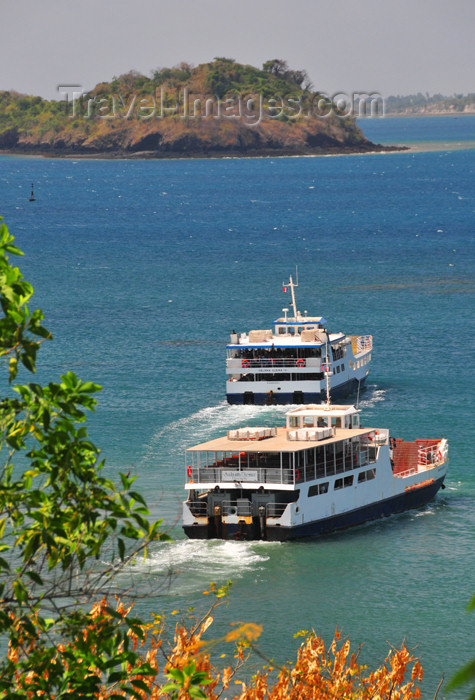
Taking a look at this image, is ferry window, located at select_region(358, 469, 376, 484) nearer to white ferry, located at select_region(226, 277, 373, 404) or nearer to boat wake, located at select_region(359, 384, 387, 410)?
boat wake, located at select_region(359, 384, 387, 410)

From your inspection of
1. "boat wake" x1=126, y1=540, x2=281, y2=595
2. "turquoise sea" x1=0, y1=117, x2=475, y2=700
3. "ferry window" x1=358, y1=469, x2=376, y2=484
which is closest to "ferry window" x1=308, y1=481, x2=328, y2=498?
"turquoise sea" x1=0, y1=117, x2=475, y2=700

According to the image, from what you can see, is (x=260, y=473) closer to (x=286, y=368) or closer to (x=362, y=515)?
(x=362, y=515)

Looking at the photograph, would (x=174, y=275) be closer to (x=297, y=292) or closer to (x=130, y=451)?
(x=297, y=292)

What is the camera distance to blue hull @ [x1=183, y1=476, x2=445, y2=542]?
47.4m

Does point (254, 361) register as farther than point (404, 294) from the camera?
No

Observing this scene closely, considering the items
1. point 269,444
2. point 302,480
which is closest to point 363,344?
point 269,444

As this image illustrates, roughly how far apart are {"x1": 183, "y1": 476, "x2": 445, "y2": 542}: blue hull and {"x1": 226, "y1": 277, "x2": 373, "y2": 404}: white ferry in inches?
784

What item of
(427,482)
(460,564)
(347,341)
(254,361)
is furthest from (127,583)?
(347,341)

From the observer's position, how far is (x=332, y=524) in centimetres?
4928

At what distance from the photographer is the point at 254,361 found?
73875 millimetres

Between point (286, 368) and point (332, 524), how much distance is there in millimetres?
25125

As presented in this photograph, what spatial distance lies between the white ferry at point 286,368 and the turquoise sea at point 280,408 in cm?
164

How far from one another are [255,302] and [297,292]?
6.05 meters

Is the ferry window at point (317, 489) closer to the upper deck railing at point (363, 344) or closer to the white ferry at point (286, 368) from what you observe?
the white ferry at point (286, 368)
